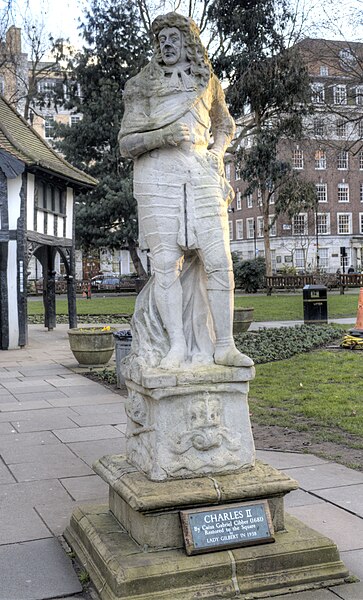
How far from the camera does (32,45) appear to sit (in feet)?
125

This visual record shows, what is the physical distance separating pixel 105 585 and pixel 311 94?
28.8 meters

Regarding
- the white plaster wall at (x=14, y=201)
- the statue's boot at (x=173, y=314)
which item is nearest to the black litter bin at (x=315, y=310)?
the white plaster wall at (x=14, y=201)

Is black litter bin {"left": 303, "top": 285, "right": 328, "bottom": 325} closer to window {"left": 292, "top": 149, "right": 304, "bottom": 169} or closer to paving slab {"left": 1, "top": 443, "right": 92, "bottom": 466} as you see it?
paving slab {"left": 1, "top": 443, "right": 92, "bottom": 466}

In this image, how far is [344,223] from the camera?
65000 mm

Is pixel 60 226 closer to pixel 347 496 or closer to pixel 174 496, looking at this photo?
pixel 347 496

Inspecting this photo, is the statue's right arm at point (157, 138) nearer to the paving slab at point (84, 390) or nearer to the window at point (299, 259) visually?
the paving slab at point (84, 390)

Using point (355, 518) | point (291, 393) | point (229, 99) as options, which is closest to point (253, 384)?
point (291, 393)

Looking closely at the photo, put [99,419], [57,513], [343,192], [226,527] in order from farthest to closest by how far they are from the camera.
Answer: [343,192]
[99,419]
[57,513]
[226,527]

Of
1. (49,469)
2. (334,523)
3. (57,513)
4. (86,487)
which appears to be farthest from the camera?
(49,469)

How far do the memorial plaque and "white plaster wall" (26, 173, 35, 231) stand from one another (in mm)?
14766

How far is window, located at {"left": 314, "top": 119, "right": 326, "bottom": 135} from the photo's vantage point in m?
30.0

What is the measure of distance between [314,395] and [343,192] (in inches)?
2275

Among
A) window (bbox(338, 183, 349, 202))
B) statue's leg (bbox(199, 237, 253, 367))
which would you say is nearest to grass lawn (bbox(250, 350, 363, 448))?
statue's leg (bbox(199, 237, 253, 367))

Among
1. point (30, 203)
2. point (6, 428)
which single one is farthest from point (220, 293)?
point (30, 203)
